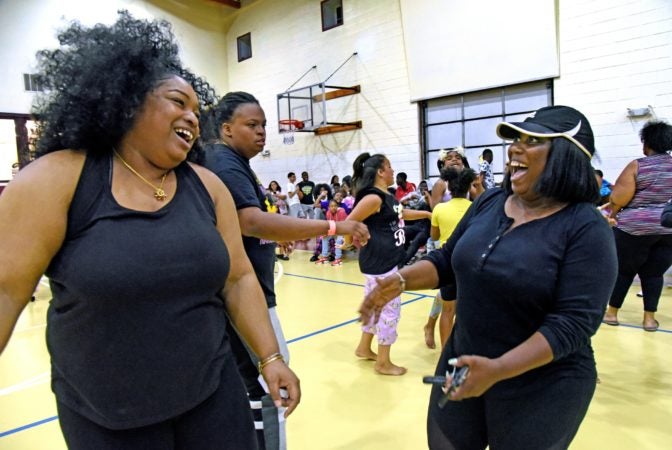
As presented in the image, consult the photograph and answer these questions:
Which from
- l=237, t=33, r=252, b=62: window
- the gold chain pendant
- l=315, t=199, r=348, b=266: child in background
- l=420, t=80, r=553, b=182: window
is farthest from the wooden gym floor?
l=237, t=33, r=252, b=62: window

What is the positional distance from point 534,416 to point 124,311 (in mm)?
1290

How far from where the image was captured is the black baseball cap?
1.63 meters

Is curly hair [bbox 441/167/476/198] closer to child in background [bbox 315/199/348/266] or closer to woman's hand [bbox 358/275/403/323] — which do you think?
woman's hand [bbox 358/275/403/323]

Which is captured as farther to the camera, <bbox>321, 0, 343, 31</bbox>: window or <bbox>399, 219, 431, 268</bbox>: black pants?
Answer: <bbox>321, 0, 343, 31</bbox>: window

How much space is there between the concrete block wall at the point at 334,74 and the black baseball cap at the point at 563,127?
9332 mm

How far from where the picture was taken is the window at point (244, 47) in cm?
1520

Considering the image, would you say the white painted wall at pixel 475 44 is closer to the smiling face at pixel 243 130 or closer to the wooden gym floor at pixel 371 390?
the wooden gym floor at pixel 371 390

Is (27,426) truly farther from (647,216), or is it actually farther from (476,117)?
(476,117)

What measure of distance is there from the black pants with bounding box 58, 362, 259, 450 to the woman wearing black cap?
604 millimetres

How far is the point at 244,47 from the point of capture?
15.5 metres

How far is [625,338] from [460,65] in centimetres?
692

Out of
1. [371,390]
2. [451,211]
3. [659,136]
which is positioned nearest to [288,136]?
[451,211]

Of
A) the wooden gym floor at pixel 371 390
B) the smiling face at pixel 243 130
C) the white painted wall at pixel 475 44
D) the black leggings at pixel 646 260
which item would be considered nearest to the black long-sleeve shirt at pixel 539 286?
the smiling face at pixel 243 130

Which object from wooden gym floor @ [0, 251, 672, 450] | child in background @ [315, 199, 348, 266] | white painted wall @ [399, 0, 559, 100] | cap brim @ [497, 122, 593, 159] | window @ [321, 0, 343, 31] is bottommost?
wooden gym floor @ [0, 251, 672, 450]
